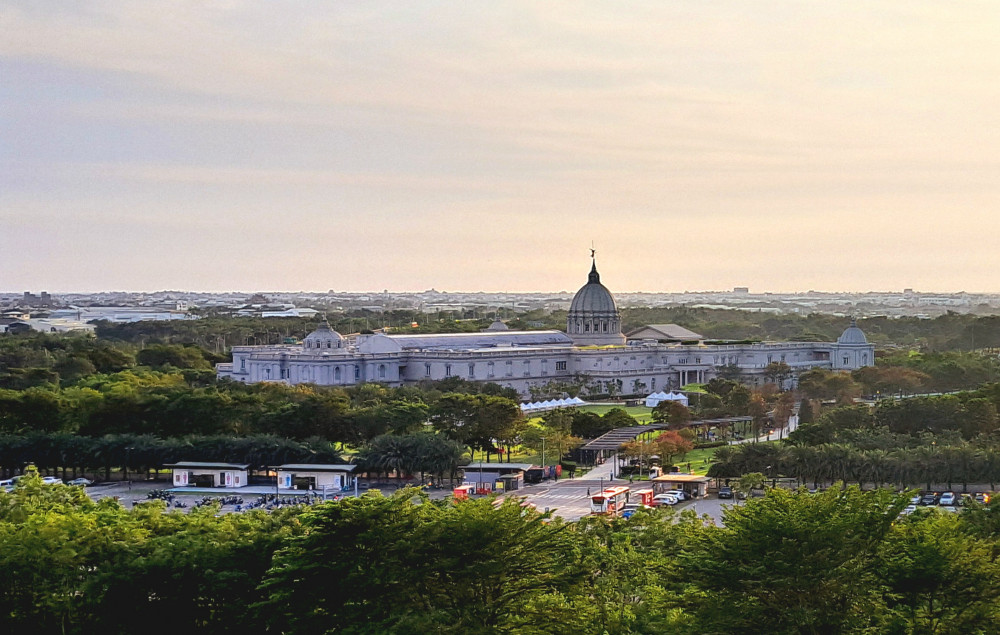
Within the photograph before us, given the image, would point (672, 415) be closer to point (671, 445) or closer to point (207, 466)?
point (671, 445)

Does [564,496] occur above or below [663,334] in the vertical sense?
below

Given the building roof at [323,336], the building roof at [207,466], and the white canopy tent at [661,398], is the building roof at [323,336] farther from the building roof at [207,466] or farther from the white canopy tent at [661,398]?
the building roof at [207,466]

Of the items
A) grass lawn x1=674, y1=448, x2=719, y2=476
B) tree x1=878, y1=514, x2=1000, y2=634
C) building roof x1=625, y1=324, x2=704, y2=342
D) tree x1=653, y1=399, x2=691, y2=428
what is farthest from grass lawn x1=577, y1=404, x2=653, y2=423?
tree x1=878, y1=514, x2=1000, y2=634

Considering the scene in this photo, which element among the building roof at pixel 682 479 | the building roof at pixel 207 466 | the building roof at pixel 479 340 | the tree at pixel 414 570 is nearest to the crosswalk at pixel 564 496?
the building roof at pixel 682 479

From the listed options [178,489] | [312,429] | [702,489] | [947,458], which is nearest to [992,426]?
[947,458]

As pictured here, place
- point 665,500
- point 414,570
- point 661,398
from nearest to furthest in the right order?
point 414,570, point 665,500, point 661,398

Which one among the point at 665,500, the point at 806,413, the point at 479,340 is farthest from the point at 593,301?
the point at 665,500

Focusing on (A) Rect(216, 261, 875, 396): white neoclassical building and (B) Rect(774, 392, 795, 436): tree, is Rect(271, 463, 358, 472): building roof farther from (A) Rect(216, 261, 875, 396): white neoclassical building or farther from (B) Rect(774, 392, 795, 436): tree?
(A) Rect(216, 261, 875, 396): white neoclassical building
